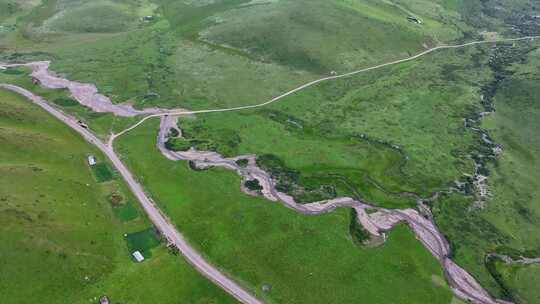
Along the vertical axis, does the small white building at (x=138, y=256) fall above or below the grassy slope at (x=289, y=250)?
below

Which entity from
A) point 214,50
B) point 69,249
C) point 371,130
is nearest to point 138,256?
point 69,249

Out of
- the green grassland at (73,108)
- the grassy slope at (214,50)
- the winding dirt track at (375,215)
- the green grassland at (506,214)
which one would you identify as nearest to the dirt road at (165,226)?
the green grassland at (73,108)

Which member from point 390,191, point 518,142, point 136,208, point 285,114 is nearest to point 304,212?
point 390,191

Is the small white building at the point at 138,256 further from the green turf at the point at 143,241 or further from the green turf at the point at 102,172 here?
the green turf at the point at 102,172

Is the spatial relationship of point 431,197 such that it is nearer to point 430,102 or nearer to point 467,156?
point 467,156

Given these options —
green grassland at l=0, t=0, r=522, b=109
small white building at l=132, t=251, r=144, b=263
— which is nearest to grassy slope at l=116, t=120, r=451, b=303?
small white building at l=132, t=251, r=144, b=263
